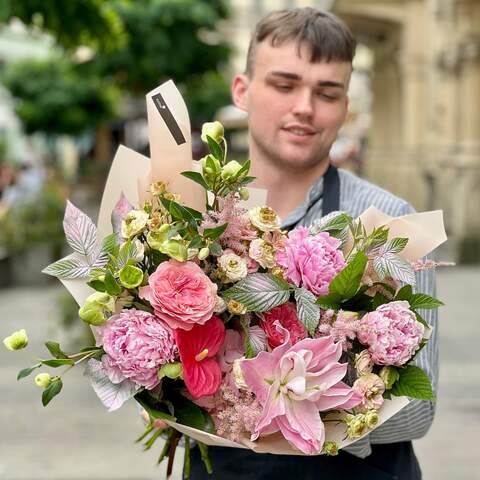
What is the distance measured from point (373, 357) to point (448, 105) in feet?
43.4

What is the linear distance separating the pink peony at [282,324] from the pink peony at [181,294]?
0.12m

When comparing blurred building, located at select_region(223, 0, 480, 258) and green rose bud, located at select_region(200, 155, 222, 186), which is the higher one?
green rose bud, located at select_region(200, 155, 222, 186)

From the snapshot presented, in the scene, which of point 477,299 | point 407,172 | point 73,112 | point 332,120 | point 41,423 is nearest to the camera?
point 332,120

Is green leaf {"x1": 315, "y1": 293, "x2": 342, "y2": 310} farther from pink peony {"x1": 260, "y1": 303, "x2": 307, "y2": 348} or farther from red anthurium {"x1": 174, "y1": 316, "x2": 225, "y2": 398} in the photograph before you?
red anthurium {"x1": 174, "y1": 316, "x2": 225, "y2": 398}

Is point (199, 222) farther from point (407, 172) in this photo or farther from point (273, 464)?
point (407, 172)

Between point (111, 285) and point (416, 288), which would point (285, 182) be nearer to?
point (416, 288)

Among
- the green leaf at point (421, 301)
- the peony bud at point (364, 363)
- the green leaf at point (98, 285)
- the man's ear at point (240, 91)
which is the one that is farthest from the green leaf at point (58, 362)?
the man's ear at point (240, 91)

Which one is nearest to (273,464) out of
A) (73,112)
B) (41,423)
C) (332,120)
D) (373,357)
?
(373,357)

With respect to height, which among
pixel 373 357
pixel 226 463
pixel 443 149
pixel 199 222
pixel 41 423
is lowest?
pixel 443 149

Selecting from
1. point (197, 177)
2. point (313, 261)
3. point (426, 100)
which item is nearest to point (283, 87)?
point (197, 177)

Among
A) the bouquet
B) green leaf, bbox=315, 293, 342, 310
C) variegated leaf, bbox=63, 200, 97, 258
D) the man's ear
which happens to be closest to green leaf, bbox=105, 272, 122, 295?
the bouquet

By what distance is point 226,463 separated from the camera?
2.13 meters

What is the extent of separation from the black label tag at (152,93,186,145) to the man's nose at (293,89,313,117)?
37 cm

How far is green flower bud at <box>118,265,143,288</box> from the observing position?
5.71 ft
